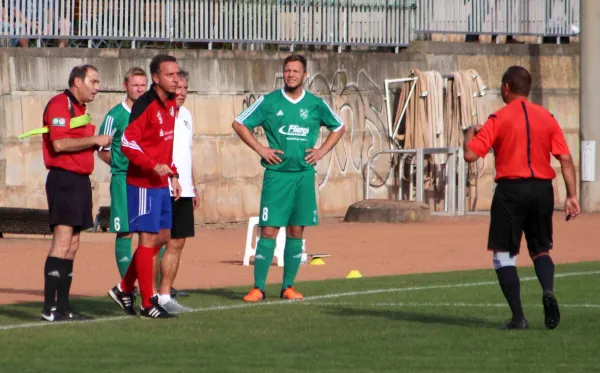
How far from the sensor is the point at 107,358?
8133 millimetres

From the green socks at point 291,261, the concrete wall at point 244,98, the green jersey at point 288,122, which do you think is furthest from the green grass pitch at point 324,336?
the concrete wall at point 244,98

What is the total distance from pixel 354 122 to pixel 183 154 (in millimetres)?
12436

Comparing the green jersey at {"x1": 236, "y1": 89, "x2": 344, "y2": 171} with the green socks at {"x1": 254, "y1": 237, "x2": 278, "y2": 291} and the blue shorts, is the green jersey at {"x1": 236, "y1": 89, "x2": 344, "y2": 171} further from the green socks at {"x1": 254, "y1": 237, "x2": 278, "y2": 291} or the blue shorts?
the blue shorts

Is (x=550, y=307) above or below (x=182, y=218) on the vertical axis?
below

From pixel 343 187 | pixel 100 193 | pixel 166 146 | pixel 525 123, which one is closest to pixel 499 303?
A: pixel 525 123

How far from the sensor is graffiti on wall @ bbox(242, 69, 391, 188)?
2311 centimetres

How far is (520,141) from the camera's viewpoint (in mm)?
9266

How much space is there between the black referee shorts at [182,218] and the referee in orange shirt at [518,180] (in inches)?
109

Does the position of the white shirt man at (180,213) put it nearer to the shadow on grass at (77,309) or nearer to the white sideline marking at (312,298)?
the white sideline marking at (312,298)

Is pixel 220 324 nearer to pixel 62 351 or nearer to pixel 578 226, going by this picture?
pixel 62 351

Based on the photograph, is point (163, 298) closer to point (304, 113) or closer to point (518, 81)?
point (304, 113)

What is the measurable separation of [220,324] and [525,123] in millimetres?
2641

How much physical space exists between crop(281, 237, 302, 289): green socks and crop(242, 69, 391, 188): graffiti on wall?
10864mm

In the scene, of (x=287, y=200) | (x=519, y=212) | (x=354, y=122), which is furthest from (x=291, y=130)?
(x=354, y=122)
